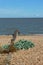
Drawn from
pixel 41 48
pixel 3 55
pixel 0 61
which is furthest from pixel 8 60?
pixel 41 48

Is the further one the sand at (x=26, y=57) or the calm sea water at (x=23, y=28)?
the calm sea water at (x=23, y=28)

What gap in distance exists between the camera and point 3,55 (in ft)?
29.7

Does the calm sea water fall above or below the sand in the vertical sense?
below

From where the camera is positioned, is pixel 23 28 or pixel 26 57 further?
pixel 23 28

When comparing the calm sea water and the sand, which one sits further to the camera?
the calm sea water

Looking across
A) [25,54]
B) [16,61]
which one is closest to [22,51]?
[25,54]

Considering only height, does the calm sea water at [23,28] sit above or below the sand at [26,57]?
below

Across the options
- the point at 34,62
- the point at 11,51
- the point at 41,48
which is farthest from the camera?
the point at 41,48

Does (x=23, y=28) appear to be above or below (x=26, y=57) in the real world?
below

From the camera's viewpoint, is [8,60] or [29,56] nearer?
[8,60]

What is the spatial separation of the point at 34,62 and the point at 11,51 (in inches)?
64.8

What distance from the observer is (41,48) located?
33.9 feet

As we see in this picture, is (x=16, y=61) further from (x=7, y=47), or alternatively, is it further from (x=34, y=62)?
(x=7, y=47)

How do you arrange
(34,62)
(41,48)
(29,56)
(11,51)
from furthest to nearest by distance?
(41,48) < (11,51) < (29,56) < (34,62)
